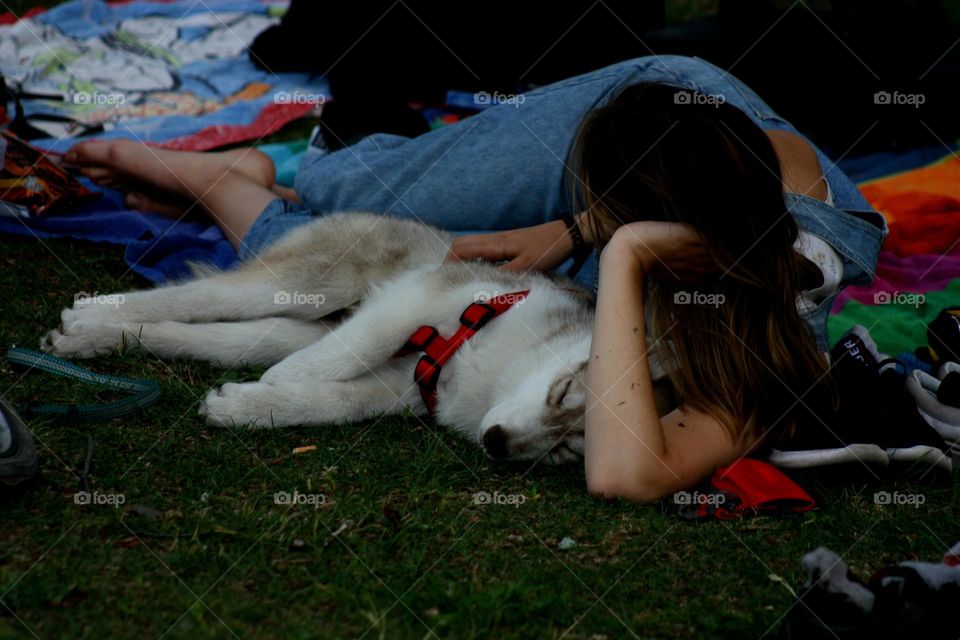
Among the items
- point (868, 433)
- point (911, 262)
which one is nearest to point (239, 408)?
point (868, 433)

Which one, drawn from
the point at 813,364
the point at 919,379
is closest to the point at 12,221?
the point at 813,364

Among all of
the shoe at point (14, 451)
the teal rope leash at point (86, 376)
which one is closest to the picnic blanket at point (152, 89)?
the teal rope leash at point (86, 376)

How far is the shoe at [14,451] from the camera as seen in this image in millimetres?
2375

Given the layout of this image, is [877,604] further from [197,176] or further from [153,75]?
[153,75]

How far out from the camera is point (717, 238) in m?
2.88

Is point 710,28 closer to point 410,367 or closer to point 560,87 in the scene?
point 560,87

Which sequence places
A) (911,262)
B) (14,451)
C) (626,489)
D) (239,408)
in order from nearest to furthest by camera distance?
(14,451), (626,489), (239,408), (911,262)

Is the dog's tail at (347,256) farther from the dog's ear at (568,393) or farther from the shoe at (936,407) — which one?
the shoe at (936,407)

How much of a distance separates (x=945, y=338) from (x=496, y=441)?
6.81 ft

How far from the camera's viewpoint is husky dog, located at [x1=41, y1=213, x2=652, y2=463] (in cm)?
308

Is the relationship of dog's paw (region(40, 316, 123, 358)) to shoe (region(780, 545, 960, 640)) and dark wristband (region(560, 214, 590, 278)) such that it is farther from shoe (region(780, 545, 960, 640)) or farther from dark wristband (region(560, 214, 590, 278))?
shoe (region(780, 545, 960, 640))

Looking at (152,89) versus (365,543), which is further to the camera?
(152,89)

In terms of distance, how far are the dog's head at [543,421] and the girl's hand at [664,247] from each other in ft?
1.32

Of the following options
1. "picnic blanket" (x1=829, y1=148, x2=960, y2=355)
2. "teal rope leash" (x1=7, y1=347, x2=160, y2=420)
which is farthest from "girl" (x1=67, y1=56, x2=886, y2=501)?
"teal rope leash" (x1=7, y1=347, x2=160, y2=420)
